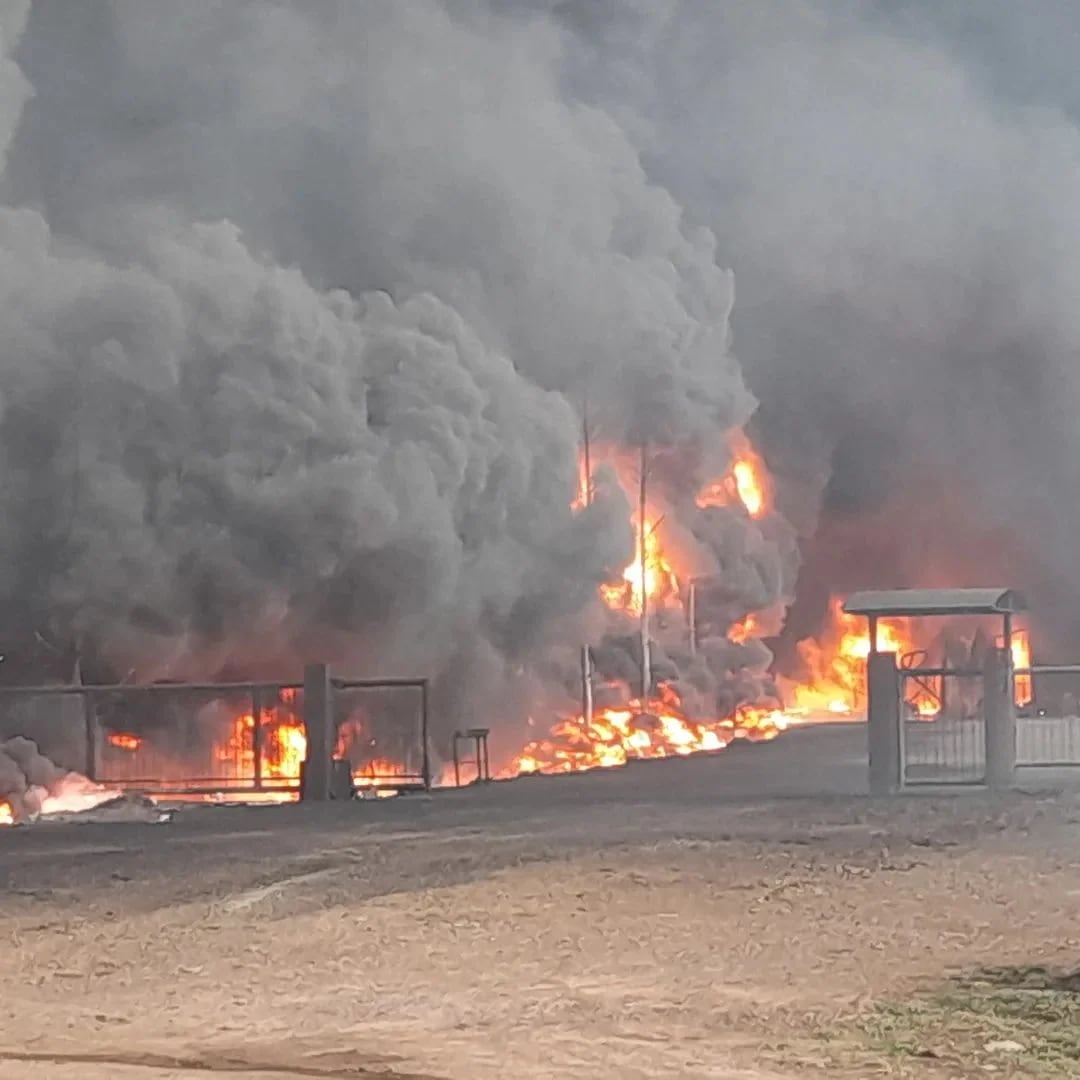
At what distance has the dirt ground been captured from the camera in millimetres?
7668

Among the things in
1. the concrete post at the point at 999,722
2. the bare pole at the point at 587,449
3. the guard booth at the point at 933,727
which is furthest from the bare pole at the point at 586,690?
the concrete post at the point at 999,722

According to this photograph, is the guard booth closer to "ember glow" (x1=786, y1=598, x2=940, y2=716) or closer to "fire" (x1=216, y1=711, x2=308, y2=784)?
"fire" (x1=216, y1=711, x2=308, y2=784)

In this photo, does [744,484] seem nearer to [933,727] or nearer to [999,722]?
[933,727]

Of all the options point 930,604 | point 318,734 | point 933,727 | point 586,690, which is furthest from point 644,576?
point 930,604

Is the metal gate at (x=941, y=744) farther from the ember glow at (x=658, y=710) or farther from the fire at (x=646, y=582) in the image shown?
the fire at (x=646, y=582)

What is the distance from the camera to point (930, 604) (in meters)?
22.2

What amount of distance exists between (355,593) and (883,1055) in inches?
1266

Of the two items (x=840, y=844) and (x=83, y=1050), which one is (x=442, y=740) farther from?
(x=83, y=1050)

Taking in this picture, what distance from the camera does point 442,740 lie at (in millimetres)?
40094

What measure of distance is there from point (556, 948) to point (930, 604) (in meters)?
12.7

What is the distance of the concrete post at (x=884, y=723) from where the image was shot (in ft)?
69.0

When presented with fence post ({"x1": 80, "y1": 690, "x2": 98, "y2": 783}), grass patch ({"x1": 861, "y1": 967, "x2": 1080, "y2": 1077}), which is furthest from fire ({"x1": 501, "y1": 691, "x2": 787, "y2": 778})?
grass patch ({"x1": 861, "y1": 967, "x2": 1080, "y2": 1077})

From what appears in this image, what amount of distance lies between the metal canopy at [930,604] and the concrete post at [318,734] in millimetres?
7072

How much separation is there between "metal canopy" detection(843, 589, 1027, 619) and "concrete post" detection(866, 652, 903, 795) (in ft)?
2.96
